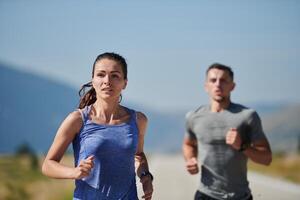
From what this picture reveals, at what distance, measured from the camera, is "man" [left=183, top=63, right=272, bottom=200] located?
6.97m

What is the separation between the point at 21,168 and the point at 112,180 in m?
44.5

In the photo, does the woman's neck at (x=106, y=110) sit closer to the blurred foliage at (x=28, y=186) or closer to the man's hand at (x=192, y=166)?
the man's hand at (x=192, y=166)

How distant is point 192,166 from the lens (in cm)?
711

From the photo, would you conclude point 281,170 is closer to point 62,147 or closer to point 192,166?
point 192,166

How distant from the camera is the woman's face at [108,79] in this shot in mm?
4992

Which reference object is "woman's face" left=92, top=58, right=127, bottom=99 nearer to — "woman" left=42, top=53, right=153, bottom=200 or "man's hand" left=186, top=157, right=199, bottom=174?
"woman" left=42, top=53, right=153, bottom=200

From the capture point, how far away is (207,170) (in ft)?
23.4

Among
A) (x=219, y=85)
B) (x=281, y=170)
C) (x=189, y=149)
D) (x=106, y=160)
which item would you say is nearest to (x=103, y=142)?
(x=106, y=160)

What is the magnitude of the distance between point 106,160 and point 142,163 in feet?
1.59

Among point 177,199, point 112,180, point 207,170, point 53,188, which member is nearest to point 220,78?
point 207,170

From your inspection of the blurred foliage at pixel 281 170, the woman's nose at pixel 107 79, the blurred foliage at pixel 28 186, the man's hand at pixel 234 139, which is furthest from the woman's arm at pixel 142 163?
the blurred foliage at pixel 28 186

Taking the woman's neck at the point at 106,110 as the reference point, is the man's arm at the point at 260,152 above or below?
below

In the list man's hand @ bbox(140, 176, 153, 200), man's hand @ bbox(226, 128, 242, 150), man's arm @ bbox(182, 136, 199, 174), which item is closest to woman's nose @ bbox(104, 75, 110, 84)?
man's hand @ bbox(140, 176, 153, 200)

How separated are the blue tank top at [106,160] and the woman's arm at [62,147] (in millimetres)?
64
